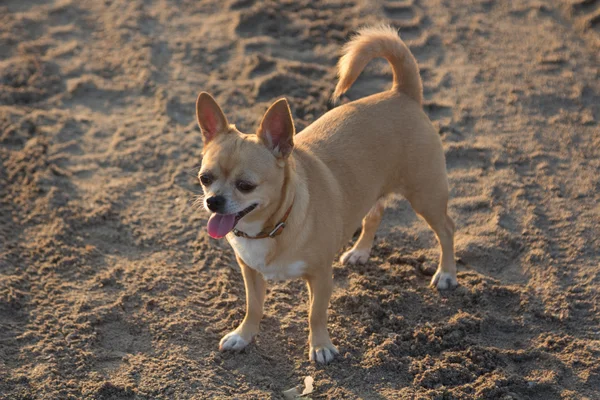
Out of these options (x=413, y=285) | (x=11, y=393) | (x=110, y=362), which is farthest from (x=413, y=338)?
(x=11, y=393)

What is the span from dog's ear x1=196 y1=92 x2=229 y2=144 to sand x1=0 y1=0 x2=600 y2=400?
118 centimetres

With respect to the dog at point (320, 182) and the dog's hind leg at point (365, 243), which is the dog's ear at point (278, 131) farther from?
the dog's hind leg at point (365, 243)

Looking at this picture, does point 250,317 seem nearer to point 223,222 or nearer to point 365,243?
point 223,222

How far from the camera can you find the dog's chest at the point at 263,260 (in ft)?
12.5

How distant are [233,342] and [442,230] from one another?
1.46m

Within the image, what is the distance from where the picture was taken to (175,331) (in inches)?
171

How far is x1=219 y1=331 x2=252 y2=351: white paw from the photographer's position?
4.20 m

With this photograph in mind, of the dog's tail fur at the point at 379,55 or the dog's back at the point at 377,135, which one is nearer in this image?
the dog's back at the point at 377,135

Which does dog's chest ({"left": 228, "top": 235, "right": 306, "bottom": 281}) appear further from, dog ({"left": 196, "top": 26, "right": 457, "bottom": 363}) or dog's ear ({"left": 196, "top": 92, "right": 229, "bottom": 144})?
dog's ear ({"left": 196, "top": 92, "right": 229, "bottom": 144})

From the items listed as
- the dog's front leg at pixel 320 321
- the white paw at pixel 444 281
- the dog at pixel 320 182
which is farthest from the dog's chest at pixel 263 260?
the white paw at pixel 444 281

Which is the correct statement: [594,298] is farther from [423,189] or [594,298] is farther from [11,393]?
[11,393]

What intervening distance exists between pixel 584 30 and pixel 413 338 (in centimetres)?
393

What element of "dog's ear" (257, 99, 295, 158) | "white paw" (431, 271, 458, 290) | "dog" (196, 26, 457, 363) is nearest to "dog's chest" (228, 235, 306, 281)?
"dog" (196, 26, 457, 363)

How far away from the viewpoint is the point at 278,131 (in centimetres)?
374
